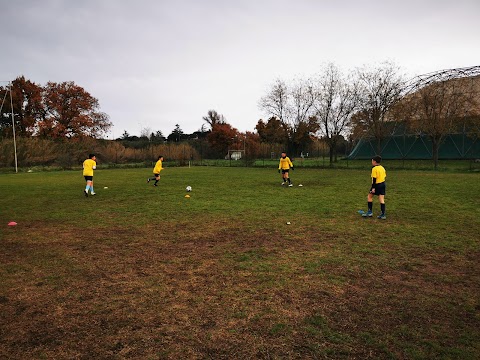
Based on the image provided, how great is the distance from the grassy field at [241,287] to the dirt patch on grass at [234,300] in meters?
0.02

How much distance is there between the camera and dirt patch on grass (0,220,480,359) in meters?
3.45

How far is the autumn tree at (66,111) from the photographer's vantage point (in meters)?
46.3

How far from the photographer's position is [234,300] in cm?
450

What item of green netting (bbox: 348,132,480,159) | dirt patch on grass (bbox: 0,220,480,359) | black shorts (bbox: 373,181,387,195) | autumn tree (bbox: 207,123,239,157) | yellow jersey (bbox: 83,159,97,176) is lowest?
dirt patch on grass (bbox: 0,220,480,359)

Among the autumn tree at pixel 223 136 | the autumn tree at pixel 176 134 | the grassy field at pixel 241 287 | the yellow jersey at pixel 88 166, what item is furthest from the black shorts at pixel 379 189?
the autumn tree at pixel 176 134

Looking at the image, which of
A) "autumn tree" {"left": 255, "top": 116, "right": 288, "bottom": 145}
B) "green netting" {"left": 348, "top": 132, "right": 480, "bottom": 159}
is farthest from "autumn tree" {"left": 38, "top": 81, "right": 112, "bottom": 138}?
"green netting" {"left": 348, "top": 132, "right": 480, "bottom": 159}

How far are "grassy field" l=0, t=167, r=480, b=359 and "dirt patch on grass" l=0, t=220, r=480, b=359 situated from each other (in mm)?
19

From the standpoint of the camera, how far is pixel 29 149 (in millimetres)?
39438

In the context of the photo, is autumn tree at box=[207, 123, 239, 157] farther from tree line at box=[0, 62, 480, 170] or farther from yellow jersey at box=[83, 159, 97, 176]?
yellow jersey at box=[83, 159, 97, 176]

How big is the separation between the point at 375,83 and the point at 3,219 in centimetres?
3993

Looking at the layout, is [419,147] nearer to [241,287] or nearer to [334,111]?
[334,111]

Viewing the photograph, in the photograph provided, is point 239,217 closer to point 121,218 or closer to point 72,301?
point 121,218

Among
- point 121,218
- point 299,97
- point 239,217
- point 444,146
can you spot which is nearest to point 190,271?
point 239,217

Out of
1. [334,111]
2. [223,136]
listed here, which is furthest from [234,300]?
[223,136]
